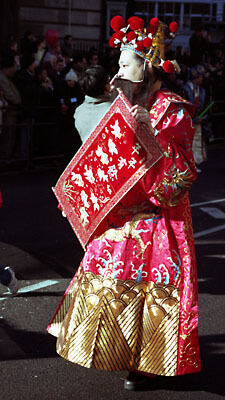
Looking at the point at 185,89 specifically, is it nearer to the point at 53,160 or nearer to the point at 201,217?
the point at 53,160

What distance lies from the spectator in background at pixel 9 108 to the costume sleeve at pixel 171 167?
25.6 feet

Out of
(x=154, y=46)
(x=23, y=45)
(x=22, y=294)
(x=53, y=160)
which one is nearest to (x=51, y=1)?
(x=23, y=45)

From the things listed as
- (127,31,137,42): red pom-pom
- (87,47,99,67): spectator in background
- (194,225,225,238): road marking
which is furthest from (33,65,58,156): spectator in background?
(127,31,137,42): red pom-pom

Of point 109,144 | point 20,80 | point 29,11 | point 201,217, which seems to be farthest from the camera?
Answer: point 29,11

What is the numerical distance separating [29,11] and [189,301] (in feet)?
66.4

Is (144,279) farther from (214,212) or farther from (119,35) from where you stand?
(214,212)

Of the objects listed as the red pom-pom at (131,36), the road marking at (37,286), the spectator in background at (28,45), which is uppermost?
the red pom-pom at (131,36)

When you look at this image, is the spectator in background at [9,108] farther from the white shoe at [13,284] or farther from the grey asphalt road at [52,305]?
the white shoe at [13,284]

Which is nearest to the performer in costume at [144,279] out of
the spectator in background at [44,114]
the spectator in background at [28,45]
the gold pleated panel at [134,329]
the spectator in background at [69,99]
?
the gold pleated panel at [134,329]

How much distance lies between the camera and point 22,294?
596cm

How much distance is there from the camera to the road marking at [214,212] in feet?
29.9

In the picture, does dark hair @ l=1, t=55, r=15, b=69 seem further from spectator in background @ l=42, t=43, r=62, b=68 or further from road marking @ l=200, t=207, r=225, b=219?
road marking @ l=200, t=207, r=225, b=219

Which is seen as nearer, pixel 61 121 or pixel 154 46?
pixel 154 46

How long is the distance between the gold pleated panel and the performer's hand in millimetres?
872
